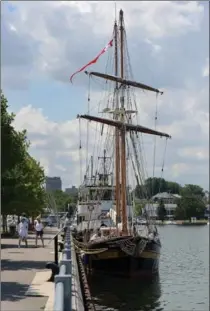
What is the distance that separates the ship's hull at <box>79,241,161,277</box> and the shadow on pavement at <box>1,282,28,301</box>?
13611mm

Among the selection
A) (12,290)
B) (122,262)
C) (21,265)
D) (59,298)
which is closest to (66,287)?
(59,298)

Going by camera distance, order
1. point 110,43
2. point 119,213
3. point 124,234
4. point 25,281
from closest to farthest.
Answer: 1. point 25,281
2. point 124,234
3. point 119,213
4. point 110,43

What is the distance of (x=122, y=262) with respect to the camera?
2922 cm

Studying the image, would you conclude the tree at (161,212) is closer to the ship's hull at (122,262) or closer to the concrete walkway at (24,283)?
the ship's hull at (122,262)

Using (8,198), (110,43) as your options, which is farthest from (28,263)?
(110,43)

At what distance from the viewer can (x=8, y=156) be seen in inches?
904

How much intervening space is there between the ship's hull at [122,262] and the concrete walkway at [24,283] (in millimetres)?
4525

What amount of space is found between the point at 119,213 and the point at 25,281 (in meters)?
20.2

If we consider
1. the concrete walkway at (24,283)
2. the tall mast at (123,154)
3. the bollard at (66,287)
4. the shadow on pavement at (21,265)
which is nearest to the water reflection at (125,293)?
the shadow on pavement at (21,265)

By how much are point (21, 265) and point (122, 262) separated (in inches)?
355

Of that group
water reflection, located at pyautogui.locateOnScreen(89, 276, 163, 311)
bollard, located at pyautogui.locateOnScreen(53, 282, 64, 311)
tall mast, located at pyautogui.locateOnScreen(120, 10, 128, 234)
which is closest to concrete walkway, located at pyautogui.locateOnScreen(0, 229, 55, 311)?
water reflection, located at pyautogui.locateOnScreen(89, 276, 163, 311)

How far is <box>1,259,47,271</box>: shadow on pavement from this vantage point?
65.5 ft

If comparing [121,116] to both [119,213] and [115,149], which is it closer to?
[115,149]

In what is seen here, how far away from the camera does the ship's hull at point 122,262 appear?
29078 millimetres
